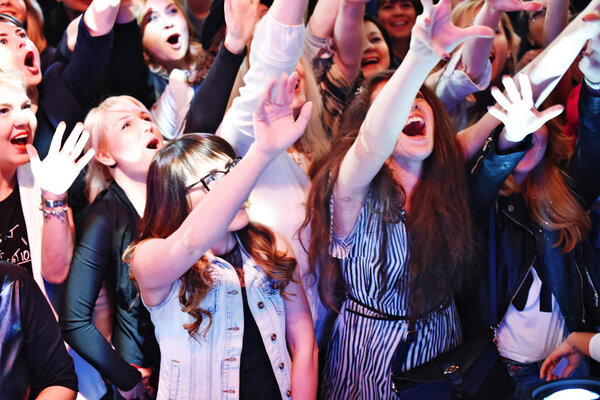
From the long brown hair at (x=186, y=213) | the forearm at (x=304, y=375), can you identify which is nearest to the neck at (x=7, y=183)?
the long brown hair at (x=186, y=213)

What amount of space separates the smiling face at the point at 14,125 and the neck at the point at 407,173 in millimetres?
1215

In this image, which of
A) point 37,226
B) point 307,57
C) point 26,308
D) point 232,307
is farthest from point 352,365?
point 307,57

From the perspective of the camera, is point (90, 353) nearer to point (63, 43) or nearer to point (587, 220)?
point (63, 43)

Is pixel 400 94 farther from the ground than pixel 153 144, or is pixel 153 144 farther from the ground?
pixel 400 94

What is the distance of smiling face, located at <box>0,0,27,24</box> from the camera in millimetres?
2385

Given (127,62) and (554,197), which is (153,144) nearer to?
(127,62)

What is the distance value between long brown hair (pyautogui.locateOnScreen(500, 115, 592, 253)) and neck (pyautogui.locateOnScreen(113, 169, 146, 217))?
1.25m

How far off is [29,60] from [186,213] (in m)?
1.04

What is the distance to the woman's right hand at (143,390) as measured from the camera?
1906 millimetres

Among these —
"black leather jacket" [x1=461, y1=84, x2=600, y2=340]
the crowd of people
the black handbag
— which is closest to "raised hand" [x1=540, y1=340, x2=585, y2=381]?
the crowd of people

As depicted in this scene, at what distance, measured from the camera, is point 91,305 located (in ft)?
6.20

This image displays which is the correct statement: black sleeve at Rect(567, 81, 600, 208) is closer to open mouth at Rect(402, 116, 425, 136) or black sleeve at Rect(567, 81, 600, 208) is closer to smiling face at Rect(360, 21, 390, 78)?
open mouth at Rect(402, 116, 425, 136)

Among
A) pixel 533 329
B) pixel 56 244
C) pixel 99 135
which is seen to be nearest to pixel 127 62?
pixel 99 135

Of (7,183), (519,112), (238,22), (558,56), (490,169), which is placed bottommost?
(7,183)
